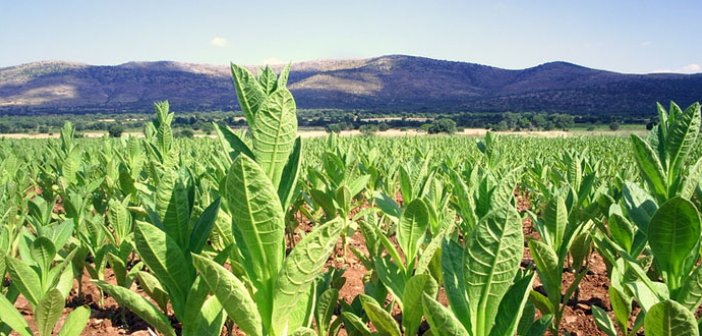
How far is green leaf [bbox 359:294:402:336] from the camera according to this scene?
196cm

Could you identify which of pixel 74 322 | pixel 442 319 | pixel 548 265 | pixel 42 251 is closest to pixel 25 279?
pixel 42 251

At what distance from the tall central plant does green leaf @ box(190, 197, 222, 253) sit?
0.71ft

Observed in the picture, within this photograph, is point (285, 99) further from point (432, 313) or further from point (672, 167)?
point (672, 167)

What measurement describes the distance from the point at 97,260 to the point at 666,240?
11.1 ft

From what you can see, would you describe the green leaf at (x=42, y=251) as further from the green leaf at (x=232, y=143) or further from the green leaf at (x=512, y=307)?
the green leaf at (x=512, y=307)

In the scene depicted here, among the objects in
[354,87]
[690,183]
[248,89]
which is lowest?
[354,87]

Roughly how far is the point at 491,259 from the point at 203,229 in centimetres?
91

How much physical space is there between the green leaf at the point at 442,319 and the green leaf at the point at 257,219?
0.45 metres

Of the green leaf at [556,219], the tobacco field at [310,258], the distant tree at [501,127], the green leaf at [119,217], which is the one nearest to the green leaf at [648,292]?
the tobacco field at [310,258]

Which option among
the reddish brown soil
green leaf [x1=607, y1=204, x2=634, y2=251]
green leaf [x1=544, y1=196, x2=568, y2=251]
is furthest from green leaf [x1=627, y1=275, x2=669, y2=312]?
the reddish brown soil

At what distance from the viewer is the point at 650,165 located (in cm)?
222

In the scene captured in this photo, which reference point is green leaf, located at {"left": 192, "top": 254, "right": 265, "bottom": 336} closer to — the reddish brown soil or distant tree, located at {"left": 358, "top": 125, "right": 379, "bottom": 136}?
the reddish brown soil

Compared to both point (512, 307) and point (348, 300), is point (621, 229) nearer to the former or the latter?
point (512, 307)

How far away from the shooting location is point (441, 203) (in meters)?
3.67
